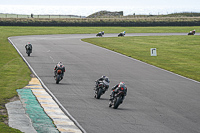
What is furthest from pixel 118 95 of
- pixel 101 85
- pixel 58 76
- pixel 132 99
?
pixel 58 76

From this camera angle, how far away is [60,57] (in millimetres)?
35531

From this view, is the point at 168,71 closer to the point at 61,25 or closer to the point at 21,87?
the point at 21,87

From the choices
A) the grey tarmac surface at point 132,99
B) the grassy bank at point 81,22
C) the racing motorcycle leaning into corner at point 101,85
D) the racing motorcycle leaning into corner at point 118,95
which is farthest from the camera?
the grassy bank at point 81,22

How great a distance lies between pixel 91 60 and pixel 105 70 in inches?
253

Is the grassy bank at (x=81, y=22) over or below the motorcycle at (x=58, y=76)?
over

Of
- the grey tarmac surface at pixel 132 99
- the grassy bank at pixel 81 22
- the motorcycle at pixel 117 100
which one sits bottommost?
the grey tarmac surface at pixel 132 99

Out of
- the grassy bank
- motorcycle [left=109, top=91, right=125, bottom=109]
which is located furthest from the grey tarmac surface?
the grassy bank

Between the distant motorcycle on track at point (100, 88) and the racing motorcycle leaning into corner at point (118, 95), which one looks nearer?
the racing motorcycle leaning into corner at point (118, 95)

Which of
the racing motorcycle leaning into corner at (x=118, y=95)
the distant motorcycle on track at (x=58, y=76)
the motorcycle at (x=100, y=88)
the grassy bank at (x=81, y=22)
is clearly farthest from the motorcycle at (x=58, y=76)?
the grassy bank at (x=81, y=22)

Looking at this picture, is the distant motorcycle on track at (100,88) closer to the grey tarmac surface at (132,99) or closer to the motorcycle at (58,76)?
the grey tarmac surface at (132,99)

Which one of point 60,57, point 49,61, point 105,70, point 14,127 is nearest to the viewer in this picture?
point 14,127

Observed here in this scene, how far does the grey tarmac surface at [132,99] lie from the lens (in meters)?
13.3

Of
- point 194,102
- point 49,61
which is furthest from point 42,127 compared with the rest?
point 49,61

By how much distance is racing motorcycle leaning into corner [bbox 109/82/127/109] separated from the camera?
595 inches
